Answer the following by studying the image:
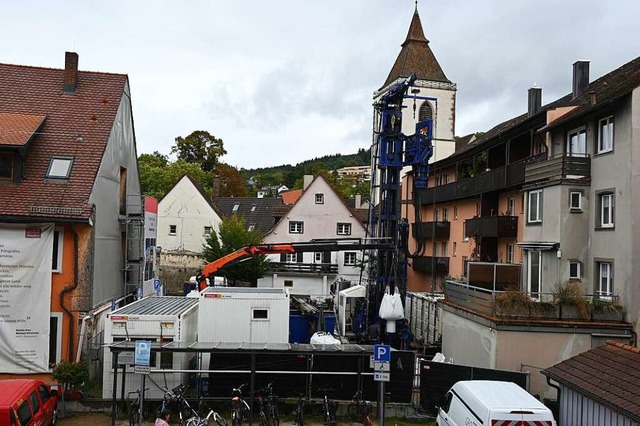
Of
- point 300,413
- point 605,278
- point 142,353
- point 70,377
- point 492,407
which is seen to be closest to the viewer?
point 492,407

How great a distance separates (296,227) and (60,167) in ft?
85.0

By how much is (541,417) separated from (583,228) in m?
10.9

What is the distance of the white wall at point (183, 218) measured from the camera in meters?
53.0

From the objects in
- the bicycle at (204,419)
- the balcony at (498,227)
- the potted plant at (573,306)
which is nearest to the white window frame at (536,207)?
the potted plant at (573,306)

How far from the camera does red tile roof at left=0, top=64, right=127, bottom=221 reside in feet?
66.7

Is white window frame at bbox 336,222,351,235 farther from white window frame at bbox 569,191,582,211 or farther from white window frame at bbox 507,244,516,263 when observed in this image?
white window frame at bbox 569,191,582,211

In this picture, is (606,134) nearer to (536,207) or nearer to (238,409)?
(536,207)

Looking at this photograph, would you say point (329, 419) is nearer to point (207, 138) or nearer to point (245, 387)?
point (245, 387)

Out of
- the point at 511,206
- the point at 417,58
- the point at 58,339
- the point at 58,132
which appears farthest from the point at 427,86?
the point at 58,339

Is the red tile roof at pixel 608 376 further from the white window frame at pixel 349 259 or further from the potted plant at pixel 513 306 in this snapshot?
the white window frame at pixel 349 259

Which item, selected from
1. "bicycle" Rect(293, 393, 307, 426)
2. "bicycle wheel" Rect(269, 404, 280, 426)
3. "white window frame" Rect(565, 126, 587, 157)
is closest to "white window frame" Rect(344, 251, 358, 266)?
"white window frame" Rect(565, 126, 587, 157)

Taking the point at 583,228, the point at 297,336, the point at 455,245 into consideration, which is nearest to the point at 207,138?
the point at 455,245

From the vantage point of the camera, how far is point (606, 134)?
826 inches

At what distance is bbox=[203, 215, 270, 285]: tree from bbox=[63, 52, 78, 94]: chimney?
18.8m
